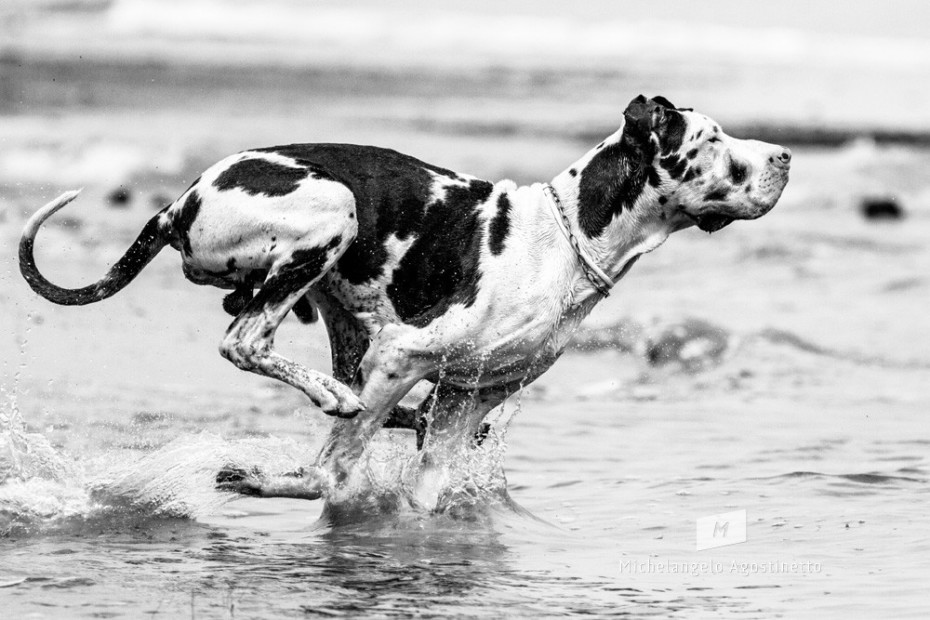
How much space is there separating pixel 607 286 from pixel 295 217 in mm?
1290

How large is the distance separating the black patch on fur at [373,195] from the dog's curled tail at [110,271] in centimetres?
59

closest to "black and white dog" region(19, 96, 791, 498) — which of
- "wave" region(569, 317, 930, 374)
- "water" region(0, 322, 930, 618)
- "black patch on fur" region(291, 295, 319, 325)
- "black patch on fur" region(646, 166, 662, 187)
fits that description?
"black patch on fur" region(646, 166, 662, 187)

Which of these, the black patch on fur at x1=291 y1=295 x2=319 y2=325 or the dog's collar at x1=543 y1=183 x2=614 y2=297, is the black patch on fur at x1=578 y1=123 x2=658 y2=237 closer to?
the dog's collar at x1=543 y1=183 x2=614 y2=297

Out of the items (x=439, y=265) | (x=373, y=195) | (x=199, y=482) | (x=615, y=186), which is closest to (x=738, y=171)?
(x=615, y=186)

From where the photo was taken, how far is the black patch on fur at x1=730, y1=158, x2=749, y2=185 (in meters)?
6.69

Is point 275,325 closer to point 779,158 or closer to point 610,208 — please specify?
point 610,208

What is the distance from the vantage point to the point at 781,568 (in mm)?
6527

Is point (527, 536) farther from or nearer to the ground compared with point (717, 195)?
nearer to the ground

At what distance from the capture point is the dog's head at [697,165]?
6.63m

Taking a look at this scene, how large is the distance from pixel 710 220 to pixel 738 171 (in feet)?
0.79

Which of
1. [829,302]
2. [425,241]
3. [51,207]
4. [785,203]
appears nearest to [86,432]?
[51,207]

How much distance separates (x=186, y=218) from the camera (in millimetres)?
6605

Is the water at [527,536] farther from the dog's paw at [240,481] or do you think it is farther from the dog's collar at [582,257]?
the dog's collar at [582,257]

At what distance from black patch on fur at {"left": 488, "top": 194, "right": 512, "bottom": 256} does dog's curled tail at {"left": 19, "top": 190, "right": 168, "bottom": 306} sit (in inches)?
52.4
